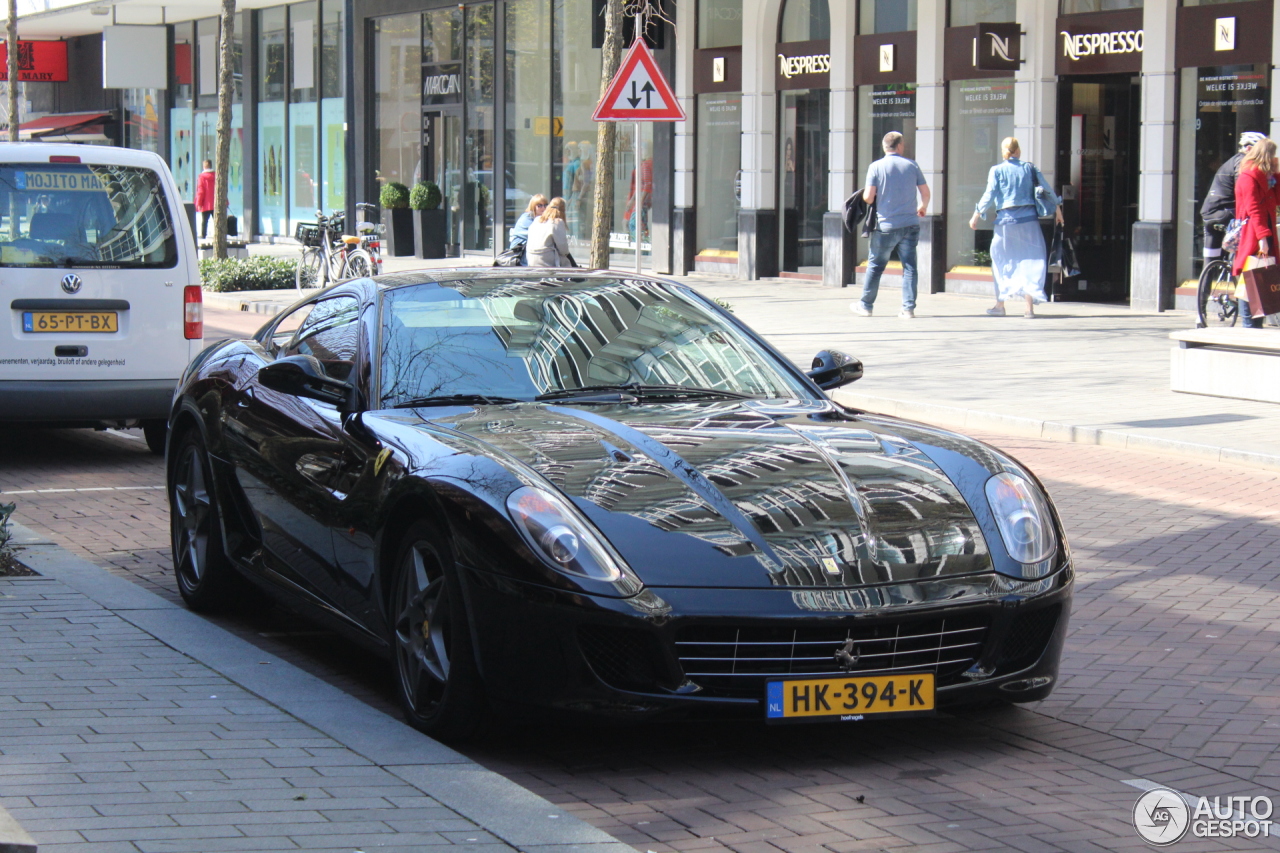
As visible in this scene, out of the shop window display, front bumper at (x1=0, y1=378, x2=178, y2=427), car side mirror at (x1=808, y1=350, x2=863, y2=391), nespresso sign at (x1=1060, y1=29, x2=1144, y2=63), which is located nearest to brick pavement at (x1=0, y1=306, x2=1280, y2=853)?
car side mirror at (x1=808, y1=350, x2=863, y2=391)

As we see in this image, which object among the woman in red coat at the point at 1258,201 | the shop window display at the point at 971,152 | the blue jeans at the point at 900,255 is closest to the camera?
the woman in red coat at the point at 1258,201

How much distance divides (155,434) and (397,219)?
2217cm

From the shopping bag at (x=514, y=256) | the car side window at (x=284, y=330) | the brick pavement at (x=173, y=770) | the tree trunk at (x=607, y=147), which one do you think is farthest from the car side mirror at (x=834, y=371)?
the shopping bag at (x=514, y=256)

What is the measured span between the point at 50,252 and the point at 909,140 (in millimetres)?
15342

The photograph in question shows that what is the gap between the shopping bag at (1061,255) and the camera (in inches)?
768

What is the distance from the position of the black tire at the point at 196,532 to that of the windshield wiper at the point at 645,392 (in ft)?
5.41

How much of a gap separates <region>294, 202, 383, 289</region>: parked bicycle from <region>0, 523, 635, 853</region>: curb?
1516 cm

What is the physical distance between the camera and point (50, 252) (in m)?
10.2

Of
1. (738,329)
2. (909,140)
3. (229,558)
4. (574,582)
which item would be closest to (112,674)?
(229,558)

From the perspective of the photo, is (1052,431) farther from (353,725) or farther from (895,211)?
(895,211)

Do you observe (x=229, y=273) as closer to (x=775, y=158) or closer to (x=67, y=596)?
(x=775, y=158)

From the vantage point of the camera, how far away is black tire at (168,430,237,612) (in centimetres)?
651

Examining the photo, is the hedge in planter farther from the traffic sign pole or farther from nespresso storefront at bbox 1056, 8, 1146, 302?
the traffic sign pole

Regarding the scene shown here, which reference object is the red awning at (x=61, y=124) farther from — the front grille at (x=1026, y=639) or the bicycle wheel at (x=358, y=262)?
the front grille at (x=1026, y=639)
